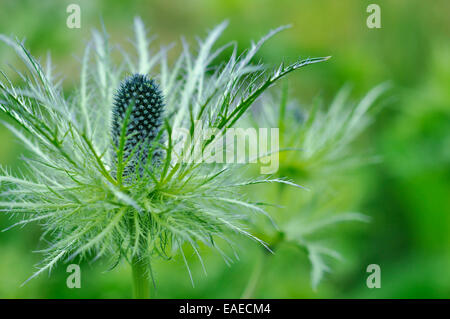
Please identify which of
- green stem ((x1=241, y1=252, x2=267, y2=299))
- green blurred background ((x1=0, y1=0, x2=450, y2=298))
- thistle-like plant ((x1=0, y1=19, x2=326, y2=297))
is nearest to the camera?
thistle-like plant ((x1=0, y1=19, x2=326, y2=297))

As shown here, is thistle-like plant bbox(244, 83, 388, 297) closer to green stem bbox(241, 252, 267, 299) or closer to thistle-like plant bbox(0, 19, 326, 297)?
green stem bbox(241, 252, 267, 299)

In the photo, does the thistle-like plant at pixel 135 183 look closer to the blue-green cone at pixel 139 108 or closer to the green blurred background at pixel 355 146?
the blue-green cone at pixel 139 108

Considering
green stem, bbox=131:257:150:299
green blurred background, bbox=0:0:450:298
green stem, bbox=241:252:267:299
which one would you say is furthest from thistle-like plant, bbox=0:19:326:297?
green blurred background, bbox=0:0:450:298

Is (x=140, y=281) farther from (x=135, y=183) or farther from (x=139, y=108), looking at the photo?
(x=139, y=108)

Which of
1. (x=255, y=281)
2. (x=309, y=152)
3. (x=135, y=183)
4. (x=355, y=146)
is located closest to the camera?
(x=135, y=183)

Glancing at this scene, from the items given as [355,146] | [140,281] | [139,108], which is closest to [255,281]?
[140,281]

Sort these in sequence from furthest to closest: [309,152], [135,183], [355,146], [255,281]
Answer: [355,146], [309,152], [255,281], [135,183]

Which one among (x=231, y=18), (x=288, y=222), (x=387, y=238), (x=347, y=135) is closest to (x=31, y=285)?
(x=288, y=222)

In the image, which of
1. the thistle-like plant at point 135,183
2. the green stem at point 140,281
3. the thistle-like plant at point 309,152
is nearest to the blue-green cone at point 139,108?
the thistle-like plant at point 135,183

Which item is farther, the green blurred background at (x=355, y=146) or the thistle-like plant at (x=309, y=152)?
the green blurred background at (x=355, y=146)

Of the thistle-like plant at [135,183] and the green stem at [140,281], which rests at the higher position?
the thistle-like plant at [135,183]
